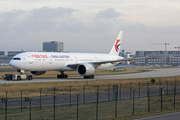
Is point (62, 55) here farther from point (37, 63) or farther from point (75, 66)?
point (37, 63)

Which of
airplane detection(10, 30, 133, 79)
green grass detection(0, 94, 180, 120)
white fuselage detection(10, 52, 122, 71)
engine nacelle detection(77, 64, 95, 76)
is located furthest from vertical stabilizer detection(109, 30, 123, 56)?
green grass detection(0, 94, 180, 120)

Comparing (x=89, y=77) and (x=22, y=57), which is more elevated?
(x=22, y=57)

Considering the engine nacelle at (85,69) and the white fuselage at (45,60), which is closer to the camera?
the white fuselage at (45,60)

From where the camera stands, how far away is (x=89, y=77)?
53.6 meters

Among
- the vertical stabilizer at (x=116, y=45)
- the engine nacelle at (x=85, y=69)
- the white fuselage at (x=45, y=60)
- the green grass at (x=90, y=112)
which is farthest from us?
the vertical stabilizer at (x=116, y=45)

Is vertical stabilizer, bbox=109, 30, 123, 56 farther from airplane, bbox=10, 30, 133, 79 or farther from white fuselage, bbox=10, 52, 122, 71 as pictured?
white fuselage, bbox=10, 52, 122, 71

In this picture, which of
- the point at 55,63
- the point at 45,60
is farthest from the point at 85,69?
the point at 45,60

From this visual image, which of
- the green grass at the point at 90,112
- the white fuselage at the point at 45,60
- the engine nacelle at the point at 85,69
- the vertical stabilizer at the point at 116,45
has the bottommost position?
the green grass at the point at 90,112

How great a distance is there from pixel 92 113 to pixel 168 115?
5569mm

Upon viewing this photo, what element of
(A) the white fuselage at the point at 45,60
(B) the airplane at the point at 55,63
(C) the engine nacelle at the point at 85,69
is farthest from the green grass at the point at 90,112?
(C) the engine nacelle at the point at 85,69

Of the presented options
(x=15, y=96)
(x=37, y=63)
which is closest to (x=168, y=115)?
(x=15, y=96)

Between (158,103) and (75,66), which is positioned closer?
(158,103)

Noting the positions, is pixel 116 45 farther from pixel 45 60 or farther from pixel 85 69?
pixel 45 60

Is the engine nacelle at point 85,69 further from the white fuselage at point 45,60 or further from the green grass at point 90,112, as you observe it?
the green grass at point 90,112
